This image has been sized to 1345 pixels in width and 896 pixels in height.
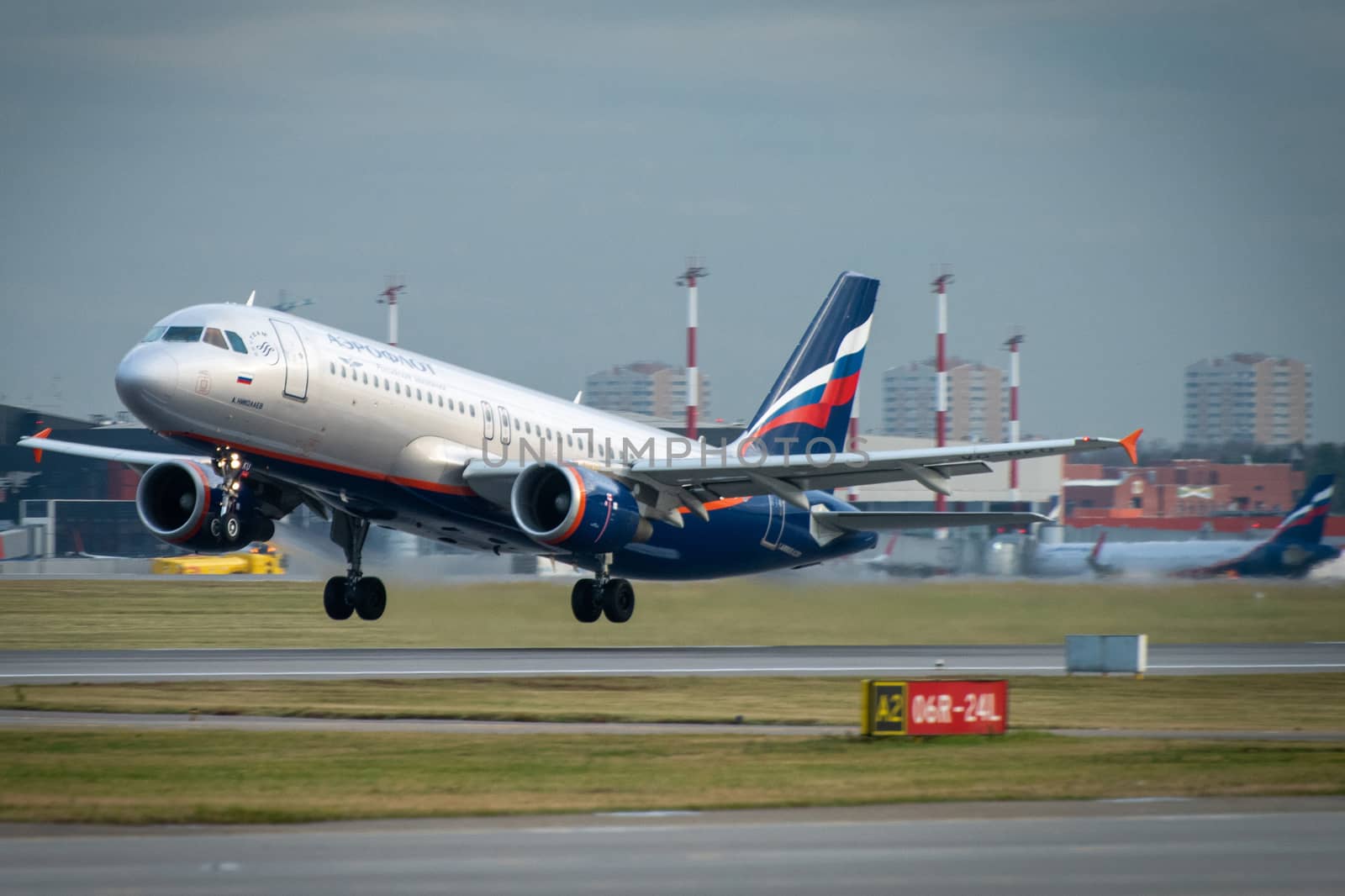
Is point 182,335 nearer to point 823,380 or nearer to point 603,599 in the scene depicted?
point 603,599

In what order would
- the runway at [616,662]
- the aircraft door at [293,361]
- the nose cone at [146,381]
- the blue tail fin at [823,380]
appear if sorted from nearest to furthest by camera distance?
1. the nose cone at [146,381]
2. the aircraft door at [293,361]
3. the runway at [616,662]
4. the blue tail fin at [823,380]

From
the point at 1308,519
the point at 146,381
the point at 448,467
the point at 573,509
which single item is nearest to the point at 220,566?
the point at 448,467

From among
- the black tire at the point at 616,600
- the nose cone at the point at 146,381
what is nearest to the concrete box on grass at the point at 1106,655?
the black tire at the point at 616,600

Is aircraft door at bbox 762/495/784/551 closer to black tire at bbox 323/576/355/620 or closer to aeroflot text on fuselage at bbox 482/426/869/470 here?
aeroflot text on fuselage at bbox 482/426/869/470

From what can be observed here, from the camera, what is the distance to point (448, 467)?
36.8 metres

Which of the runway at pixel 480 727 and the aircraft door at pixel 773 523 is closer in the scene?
the runway at pixel 480 727

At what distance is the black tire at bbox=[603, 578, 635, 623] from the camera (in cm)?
4047

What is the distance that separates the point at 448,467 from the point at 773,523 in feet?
35.7

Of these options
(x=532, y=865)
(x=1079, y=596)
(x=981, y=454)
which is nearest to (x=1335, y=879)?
(x=532, y=865)

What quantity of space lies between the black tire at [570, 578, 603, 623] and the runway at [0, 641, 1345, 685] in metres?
0.91

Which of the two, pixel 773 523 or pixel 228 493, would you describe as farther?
pixel 773 523

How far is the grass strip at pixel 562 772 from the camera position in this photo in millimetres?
17797

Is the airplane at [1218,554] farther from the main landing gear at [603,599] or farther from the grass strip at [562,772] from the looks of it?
the grass strip at [562,772]

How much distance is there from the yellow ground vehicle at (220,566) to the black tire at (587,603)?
4905 centimetres
